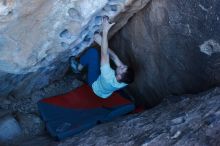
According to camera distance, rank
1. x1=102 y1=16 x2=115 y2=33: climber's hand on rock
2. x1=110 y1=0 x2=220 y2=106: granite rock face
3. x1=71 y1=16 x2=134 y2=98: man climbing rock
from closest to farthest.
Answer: x1=110 y1=0 x2=220 y2=106: granite rock face, x1=102 y1=16 x2=115 y2=33: climber's hand on rock, x1=71 y1=16 x2=134 y2=98: man climbing rock

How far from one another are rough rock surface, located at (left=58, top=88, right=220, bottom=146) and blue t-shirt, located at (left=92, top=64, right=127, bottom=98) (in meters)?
0.47

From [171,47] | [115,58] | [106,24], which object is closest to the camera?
[171,47]

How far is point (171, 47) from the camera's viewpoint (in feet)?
8.64

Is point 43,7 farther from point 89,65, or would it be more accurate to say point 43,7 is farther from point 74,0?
point 89,65

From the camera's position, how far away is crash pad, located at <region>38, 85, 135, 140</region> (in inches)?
110

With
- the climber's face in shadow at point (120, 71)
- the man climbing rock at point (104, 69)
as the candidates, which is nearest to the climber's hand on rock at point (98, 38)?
the man climbing rock at point (104, 69)

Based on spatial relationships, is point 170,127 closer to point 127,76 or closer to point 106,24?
point 127,76

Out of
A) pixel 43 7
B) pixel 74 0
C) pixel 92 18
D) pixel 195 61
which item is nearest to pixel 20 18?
pixel 43 7

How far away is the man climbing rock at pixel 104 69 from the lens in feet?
9.45

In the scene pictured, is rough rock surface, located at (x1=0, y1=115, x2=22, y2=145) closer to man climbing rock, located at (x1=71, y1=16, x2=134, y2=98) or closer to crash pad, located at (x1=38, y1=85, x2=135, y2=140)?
crash pad, located at (x1=38, y1=85, x2=135, y2=140)

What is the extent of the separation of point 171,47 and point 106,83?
612 mm

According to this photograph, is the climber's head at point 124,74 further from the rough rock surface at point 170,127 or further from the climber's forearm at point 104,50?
the rough rock surface at point 170,127

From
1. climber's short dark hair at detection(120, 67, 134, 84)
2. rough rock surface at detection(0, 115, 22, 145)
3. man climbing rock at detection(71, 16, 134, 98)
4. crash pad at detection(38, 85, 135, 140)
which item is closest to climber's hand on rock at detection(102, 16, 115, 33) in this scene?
man climbing rock at detection(71, 16, 134, 98)

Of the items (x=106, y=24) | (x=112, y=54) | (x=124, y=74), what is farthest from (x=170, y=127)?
(x=112, y=54)
